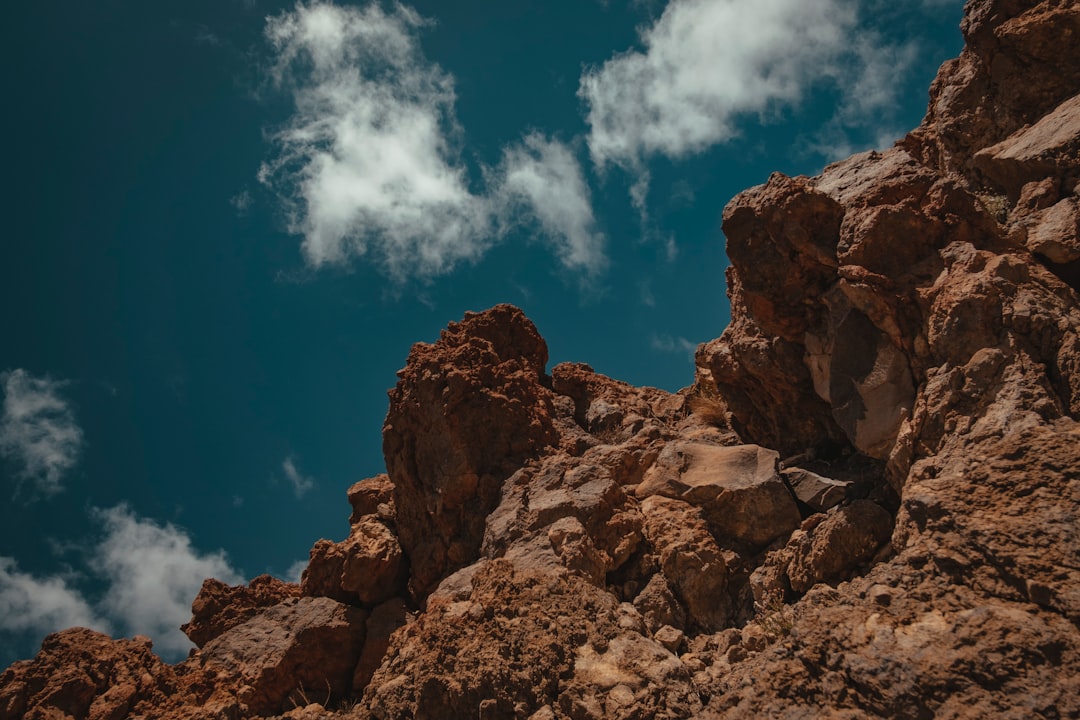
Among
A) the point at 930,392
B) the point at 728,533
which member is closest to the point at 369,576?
the point at 728,533

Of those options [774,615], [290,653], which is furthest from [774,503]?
[290,653]

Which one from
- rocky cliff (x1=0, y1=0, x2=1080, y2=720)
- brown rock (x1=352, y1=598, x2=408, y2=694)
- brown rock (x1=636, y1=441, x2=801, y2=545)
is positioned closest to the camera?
rocky cliff (x1=0, y1=0, x2=1080, y2=720)

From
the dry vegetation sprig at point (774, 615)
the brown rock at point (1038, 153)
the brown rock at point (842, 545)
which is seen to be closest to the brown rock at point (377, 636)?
the dry vegetation sprig at point (774, 615)

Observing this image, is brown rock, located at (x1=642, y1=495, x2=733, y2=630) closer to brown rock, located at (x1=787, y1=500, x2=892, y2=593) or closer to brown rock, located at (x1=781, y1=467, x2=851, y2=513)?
brown rock, located at (x1=787, y1=500, x2=892, y2=593)

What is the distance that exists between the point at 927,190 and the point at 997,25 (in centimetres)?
331

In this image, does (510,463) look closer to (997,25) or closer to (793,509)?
(793,509)

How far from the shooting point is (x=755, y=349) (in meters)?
10.4

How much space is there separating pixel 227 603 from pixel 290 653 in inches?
71.6

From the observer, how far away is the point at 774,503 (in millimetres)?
8938

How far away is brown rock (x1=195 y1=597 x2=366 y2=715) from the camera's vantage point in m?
10.7

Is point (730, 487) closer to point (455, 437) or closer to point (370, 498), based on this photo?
point (455, 437)

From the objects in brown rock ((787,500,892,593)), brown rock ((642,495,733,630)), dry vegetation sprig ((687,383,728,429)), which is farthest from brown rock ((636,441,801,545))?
dry vegetation sprig ((687,383,728,429))

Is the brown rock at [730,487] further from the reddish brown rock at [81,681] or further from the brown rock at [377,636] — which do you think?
the reddish brown rock at [81,681]

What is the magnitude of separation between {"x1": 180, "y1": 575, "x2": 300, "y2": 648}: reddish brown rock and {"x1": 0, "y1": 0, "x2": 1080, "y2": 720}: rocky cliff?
0.16 feet
